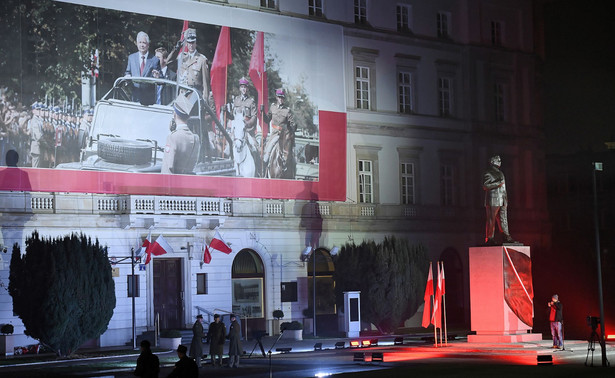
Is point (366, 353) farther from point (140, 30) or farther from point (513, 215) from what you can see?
point (513, 215)

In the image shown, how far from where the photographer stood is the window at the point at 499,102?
60.5 m

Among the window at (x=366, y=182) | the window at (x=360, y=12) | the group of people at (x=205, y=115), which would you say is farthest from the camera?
the window at (x=360, y=12)

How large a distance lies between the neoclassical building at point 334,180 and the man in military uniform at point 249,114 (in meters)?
0.79

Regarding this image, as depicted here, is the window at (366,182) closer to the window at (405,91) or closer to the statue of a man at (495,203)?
the window at (405,91)

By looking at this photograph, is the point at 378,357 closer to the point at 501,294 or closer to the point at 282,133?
the point at 501,294

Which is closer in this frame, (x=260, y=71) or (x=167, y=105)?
(x=167, y=105)

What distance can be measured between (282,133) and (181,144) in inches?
223

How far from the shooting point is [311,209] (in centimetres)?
5097

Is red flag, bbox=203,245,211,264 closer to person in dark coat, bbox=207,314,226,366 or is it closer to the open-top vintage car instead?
the open-top vintage car

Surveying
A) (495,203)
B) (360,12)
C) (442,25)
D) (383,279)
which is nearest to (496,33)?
(442,25)

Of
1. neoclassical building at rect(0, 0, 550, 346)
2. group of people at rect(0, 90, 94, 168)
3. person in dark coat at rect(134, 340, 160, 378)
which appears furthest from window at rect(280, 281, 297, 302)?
person in dark coat at rect(134, 340, 160, 378)

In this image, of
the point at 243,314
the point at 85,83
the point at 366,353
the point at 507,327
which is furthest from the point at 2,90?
the point at 507,327

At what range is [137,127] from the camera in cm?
4469

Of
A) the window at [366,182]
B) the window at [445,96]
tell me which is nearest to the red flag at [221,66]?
the window at [366,182]
